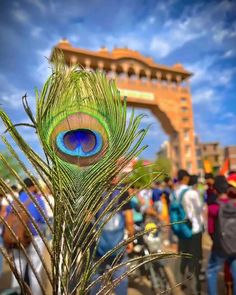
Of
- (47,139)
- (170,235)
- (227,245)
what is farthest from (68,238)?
(170,235)

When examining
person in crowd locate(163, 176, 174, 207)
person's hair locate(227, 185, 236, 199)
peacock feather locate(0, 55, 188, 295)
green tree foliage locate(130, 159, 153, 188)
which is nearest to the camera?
peacock feather locate(0, 55, 188, 295)

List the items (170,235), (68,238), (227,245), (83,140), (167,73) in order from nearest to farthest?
1. (68,238)
2. (83,140)
3. (227,245)
4. (170,235)
5. (167,73)

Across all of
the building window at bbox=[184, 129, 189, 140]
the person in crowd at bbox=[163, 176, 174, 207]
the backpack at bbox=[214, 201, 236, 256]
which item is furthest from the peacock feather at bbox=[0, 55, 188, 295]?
the building window at bbox=[184, 129, 189, 140]

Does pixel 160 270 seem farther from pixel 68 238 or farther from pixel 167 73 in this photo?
pixel 167 73

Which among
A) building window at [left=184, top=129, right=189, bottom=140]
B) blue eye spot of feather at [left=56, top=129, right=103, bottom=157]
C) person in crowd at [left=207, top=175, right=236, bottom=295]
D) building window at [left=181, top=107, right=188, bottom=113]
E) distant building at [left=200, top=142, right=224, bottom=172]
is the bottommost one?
person in crowd at [left=207, top=175, right=236, bottom=295]

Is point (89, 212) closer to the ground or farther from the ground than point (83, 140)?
closer to the ground

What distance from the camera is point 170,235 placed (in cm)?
711

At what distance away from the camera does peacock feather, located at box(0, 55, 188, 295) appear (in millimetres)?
1083

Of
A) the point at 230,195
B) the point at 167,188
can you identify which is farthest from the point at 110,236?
the point at 167,188

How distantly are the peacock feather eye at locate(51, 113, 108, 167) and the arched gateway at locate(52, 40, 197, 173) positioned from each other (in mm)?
28515

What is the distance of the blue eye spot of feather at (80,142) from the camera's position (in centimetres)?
138

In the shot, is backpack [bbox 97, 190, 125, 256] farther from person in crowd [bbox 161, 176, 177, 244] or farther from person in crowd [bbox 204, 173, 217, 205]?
person in crowd [bbox 161, 176, 177, 244]

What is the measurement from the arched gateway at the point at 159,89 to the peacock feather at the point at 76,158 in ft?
93.5

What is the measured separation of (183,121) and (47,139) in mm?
35527
